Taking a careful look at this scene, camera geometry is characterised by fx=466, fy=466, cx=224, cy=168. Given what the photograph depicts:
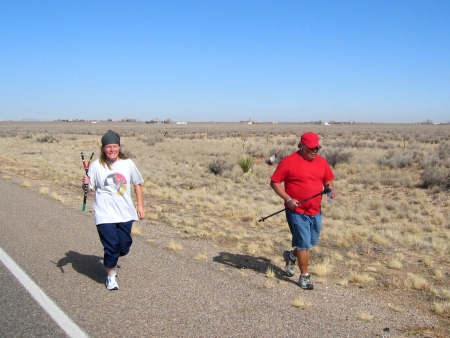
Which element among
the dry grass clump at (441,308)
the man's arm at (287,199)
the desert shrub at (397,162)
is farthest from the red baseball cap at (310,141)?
the desert shrub at (397,162)

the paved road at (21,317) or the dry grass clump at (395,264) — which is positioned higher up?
the paved road at (21,317)

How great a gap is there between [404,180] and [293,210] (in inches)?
516

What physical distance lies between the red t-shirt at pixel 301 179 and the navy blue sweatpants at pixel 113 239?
1.84 m

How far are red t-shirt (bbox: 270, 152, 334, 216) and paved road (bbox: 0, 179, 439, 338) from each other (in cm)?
103

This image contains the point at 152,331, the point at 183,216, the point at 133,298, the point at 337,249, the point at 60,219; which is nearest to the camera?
the point at 152,331

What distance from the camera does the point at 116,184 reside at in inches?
207

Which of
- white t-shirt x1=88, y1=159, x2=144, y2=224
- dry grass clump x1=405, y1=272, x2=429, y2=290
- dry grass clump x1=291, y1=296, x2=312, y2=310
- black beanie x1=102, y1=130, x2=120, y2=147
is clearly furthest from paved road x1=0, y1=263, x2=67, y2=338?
dry grass clump x1=405, y1=272, x2=429, y2=290

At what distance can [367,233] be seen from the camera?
9773 mm

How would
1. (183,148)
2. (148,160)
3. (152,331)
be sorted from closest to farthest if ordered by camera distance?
(152,331)
(148,160)
(183,148)

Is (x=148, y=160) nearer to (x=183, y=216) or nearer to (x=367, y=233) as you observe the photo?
(x=183, y=216)

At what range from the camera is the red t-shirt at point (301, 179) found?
5.54 metres

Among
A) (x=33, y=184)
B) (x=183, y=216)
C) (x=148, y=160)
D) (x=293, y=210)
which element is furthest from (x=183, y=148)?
(x=293, y=210)

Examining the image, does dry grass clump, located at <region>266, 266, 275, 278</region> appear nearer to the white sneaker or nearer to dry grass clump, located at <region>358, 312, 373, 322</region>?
dry grass clump, located at <region>358, 312, 373, 322</region>

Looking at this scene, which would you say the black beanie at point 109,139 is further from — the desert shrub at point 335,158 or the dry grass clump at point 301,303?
the desert shrub at point 335,158
